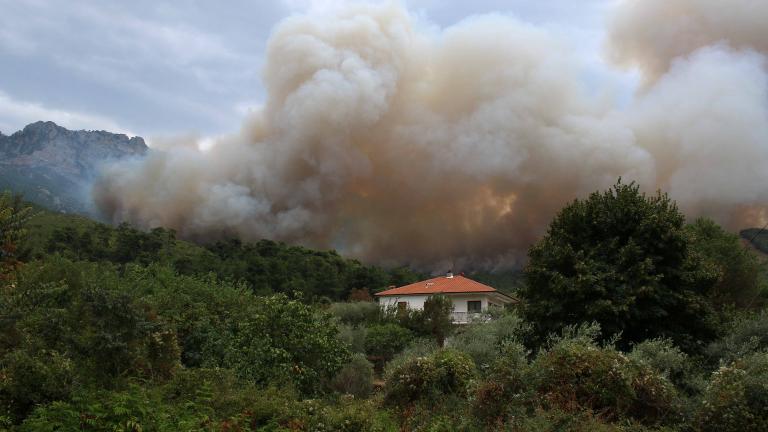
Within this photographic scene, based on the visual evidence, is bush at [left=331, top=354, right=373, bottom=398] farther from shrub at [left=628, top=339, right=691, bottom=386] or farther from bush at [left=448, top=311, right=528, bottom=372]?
shrub at [left=628, top=339, right=691, bottom=386]

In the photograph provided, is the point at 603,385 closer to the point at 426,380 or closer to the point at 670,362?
the point at 670,362

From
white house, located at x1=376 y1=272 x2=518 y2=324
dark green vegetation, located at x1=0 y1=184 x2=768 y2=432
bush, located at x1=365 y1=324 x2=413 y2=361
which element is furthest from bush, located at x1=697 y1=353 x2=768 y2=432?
white house, located at x1=376 y1=272 x2=518 y2=324

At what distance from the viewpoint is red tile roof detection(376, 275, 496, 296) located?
4128cm

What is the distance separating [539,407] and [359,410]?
2.60m

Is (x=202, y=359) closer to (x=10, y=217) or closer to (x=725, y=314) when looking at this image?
(x=10, y=217)

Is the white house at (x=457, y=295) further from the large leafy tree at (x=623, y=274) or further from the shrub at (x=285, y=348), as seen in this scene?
the shrub at (x=285, y=348)

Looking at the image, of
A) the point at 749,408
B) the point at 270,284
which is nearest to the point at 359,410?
the point at 749,408

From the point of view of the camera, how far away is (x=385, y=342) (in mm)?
27219

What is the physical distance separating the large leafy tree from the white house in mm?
22255

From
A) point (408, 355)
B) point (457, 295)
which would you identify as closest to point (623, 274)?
point (408, 355)

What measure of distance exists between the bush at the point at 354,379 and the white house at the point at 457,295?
22.2m

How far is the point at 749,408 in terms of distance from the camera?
316 inches

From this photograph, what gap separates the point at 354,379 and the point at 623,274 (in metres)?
7.34

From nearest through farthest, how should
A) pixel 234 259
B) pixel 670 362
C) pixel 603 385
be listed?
pixel 603 385 → pixel 670 362 → pixel 234 259
